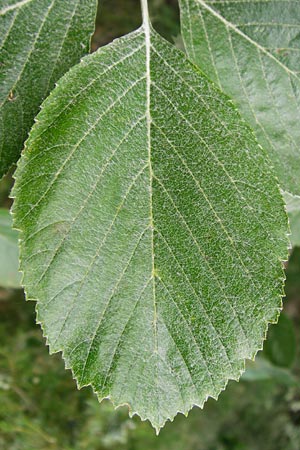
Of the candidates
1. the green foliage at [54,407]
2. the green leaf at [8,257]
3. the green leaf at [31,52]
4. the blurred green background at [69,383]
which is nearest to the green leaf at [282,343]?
the blurred green background at [69,383]

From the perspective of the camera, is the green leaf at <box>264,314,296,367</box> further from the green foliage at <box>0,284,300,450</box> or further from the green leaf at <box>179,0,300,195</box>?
the green leaf at <box>179,0,300,195</box>

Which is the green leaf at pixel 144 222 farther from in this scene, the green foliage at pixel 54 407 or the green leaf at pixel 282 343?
the green foliage at pixel 54 407

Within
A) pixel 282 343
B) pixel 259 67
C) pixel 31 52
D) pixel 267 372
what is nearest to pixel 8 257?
pixel 31 52

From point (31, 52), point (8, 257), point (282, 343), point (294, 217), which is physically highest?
point (31, 52)

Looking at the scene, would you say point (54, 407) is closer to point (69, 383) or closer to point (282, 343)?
point (69, 383)

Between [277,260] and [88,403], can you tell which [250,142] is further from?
[88,403]

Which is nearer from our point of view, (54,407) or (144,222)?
(144,222)
